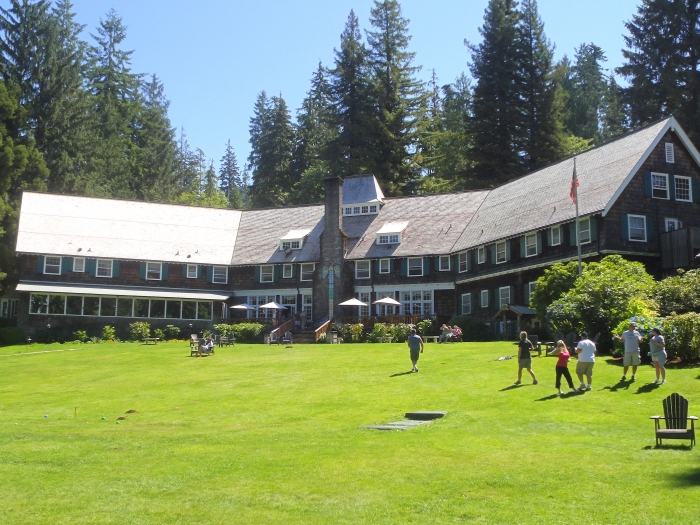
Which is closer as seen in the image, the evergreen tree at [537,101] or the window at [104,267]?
the window at [104,267]

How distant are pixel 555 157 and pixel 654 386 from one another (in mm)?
49752

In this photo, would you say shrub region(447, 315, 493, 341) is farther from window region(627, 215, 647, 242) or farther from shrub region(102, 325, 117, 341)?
shrub region(102, 325, 117, 341)

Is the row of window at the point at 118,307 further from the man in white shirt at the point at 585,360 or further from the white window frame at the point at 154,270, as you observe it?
the man in white shirt at the point at 585,360

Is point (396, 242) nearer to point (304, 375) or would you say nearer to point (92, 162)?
point (304, 375)

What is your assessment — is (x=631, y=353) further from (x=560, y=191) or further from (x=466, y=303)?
(x=466, y=303)

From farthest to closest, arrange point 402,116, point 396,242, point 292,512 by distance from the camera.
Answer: point 402,116 < point 396,242 < point 292,512

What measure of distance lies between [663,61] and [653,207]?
89.1ft

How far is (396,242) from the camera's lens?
58.3 meters

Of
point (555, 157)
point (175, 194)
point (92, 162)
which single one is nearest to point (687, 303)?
point (555, 157)

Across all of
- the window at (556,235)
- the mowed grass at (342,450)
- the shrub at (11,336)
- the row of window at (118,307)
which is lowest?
the mowed grass at (342,450)

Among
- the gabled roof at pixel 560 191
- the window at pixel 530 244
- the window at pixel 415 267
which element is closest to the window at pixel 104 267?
the window at pixel 415 267

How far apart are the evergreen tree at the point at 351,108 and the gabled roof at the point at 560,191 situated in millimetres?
24139

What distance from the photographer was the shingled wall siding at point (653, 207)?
42.5 metres

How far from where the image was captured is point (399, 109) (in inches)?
3110
